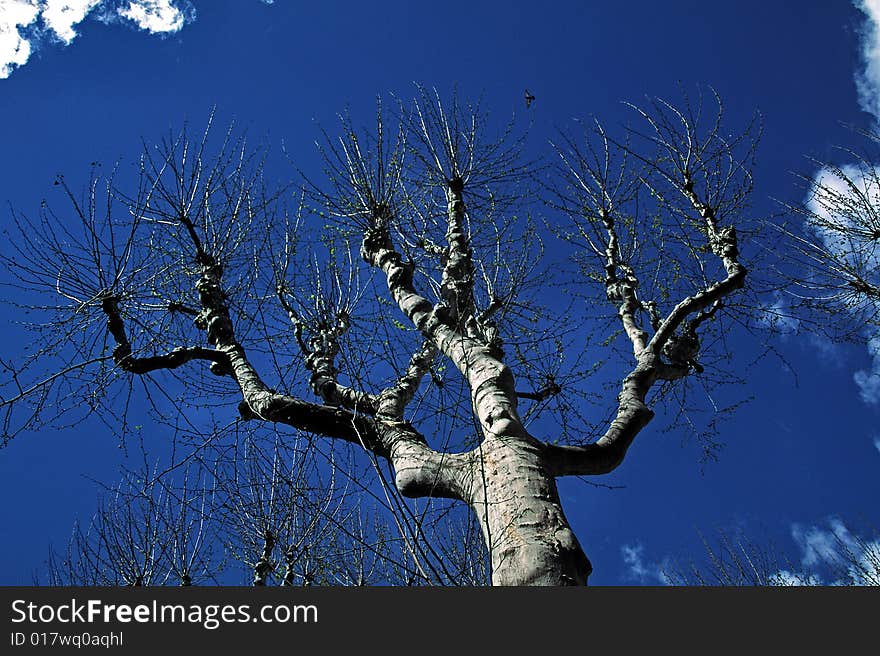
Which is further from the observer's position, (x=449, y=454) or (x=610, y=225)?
(x=610, y=225)

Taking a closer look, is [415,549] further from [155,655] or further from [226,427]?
[226,427]

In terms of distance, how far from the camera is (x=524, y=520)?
105 inches

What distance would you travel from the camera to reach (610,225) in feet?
22.1

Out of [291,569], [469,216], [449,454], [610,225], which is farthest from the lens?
[291,569]

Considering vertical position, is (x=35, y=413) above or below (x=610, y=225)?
below

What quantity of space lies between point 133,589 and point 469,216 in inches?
187

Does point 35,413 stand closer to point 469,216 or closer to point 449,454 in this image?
point 449,454

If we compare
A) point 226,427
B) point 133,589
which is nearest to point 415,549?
point 133,589

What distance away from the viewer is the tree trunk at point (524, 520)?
249 cm

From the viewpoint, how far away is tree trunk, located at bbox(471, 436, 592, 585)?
2494 mm

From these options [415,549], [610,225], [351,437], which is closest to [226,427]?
[351,437]

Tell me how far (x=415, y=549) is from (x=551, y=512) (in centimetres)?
96

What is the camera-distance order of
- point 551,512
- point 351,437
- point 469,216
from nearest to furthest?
1. point 551,512
2. point 351,437
3. point 469,216

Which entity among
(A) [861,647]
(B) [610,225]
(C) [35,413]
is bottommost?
(A) [861,647]
